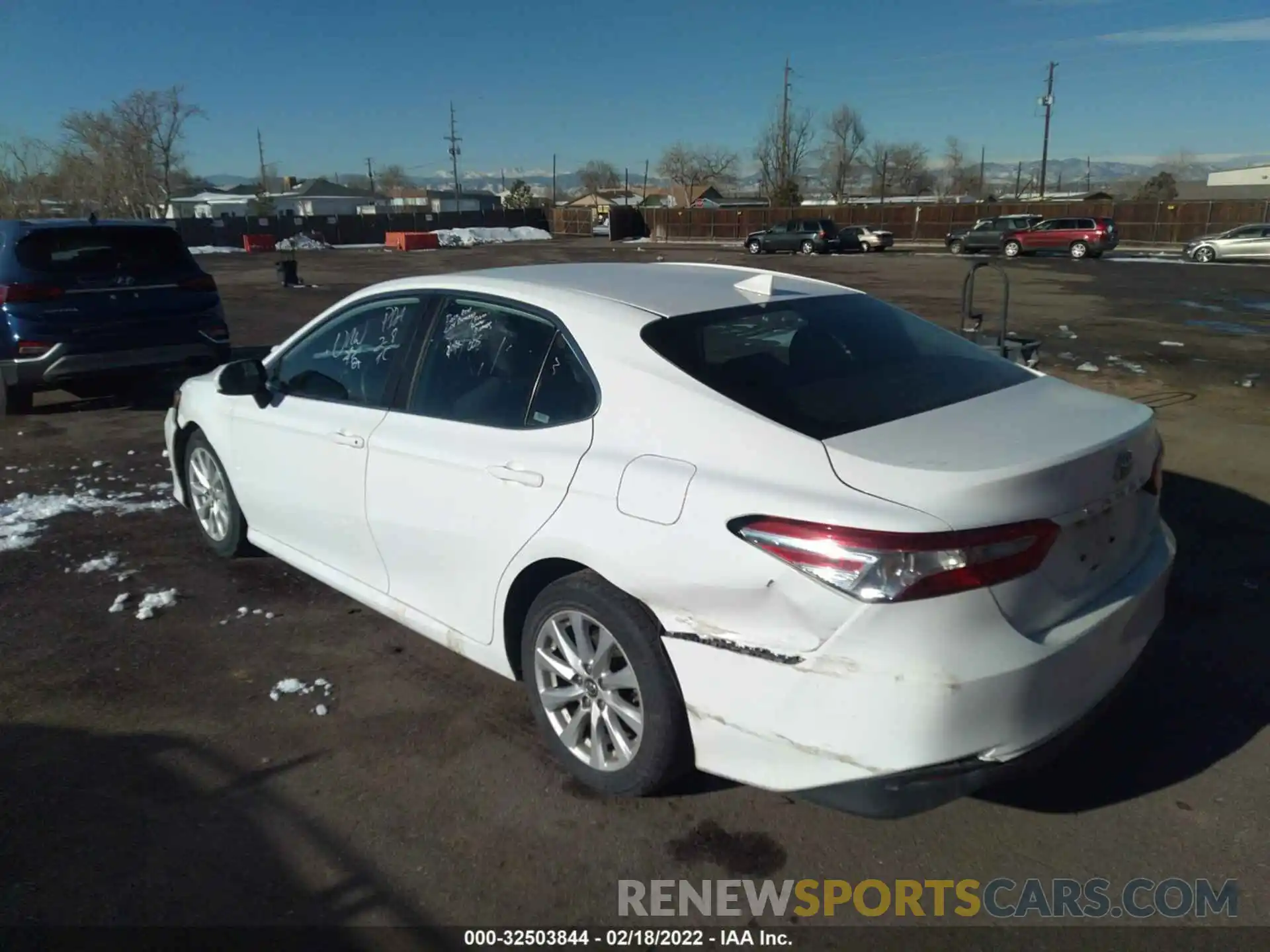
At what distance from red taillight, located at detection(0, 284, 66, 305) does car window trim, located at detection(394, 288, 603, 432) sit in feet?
19.5

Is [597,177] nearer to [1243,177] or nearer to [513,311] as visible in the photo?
[1243,177]

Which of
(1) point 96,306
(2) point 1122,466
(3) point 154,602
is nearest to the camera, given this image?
(2) point 1122,466

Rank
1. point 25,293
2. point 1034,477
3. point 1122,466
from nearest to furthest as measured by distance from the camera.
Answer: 1. point 1034,477
2. point 1122,466
3. point 25,293

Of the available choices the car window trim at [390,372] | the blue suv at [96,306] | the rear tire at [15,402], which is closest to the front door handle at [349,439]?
the car window trim at [390,372]

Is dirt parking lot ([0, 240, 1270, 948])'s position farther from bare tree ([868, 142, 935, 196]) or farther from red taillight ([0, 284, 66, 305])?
bare tree ([868, 142, 935, 196])

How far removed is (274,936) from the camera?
2.48 metres

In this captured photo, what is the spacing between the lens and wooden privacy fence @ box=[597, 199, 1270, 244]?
4241cm

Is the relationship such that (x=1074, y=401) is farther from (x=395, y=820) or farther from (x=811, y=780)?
(x=395, y=820)

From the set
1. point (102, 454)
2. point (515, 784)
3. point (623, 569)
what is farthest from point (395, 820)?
point (102, 454)

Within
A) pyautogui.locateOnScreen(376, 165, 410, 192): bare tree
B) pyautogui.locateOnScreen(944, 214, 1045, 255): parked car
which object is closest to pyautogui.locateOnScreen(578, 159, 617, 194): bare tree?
pyautogui.locateOnScreen(376, 165, 410, 192): bare tree

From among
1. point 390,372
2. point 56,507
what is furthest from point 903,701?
point 56,507

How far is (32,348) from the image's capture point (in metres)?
7.84

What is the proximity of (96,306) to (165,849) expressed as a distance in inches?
264

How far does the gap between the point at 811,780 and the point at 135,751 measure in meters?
2.46
